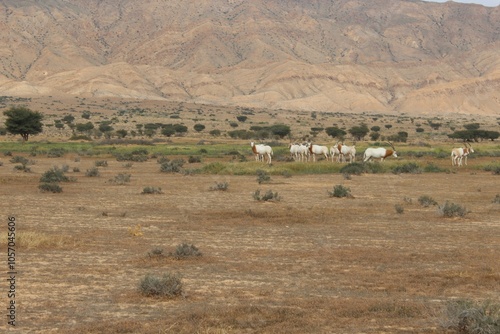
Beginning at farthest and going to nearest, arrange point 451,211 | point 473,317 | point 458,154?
point 458,154 → point 451,211 → point 473,317

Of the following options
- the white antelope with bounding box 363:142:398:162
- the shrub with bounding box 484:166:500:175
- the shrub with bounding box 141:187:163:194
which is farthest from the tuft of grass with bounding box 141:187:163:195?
the shrub with bounding box 484:166:500:175

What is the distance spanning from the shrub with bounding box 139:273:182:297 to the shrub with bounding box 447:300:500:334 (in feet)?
14.5

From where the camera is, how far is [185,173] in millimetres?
37844

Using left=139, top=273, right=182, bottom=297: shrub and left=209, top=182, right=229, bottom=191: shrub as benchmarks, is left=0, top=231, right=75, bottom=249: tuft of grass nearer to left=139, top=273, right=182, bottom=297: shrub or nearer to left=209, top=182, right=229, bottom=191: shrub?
left=139, top=273, right=182, bottom=297: shrub

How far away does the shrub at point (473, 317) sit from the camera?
8.45m

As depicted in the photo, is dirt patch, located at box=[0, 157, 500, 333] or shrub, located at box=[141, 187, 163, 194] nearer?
dirt patch, located at box=[0, 157, 500, 333]

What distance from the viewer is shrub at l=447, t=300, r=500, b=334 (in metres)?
8.45

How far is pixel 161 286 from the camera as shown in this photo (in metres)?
10.7

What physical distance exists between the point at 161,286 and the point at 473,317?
4.95 meters

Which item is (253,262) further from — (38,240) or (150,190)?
(150,190)

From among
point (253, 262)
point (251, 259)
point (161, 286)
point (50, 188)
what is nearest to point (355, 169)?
point (50, 188)

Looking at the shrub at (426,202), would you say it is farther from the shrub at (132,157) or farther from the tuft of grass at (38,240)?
the shrub at (132,157)

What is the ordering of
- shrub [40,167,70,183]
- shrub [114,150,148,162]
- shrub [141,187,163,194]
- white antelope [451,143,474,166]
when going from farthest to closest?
shrub [114,150,148,162] → white antelope [451,143,474,166] → shrub [40,167,70,183] → shrub [141,187,163,194]

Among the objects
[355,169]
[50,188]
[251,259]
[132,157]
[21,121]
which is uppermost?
[21,121]
